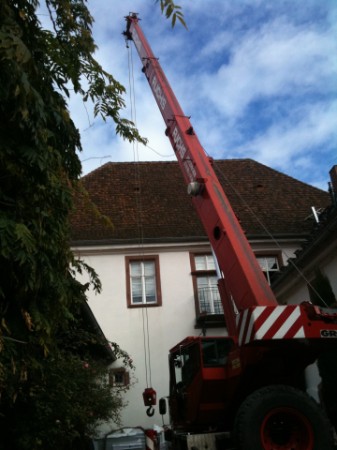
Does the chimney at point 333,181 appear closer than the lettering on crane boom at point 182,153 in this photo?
No

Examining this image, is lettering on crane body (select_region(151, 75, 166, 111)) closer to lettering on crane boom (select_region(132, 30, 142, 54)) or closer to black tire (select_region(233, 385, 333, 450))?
lettering on crane boom (select_region(132, 30, 142, 54))

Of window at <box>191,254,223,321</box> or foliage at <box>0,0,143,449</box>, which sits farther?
window at <box>191,254,223,321</box>

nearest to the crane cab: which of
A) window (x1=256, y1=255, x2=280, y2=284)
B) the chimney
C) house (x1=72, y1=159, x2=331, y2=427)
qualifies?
the chimney

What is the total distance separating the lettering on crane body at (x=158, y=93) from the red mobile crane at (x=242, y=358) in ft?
2.28

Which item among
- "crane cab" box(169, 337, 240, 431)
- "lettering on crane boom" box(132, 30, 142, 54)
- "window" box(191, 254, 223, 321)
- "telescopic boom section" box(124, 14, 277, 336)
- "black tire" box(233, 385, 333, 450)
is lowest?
"black tire" box(233, 385, 333, 450)

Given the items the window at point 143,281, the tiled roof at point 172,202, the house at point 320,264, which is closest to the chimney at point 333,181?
the house at point 320,264

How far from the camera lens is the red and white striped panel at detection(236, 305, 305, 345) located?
6.27 m

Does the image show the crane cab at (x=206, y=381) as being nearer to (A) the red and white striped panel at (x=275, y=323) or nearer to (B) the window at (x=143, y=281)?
(A) the red and white striped panel at (x=275, y=323)

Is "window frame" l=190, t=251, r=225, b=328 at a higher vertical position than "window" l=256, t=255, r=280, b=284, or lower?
lower

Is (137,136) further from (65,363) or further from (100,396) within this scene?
(100,396)

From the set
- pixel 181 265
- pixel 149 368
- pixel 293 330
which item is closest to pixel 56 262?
pixel 293 330

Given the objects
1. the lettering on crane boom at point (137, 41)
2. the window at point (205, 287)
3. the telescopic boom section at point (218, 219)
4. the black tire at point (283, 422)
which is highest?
the lettering on crane boom at point (137, 41)

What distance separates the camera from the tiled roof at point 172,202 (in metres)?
20.3

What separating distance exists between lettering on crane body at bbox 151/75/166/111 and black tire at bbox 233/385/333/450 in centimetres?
642
